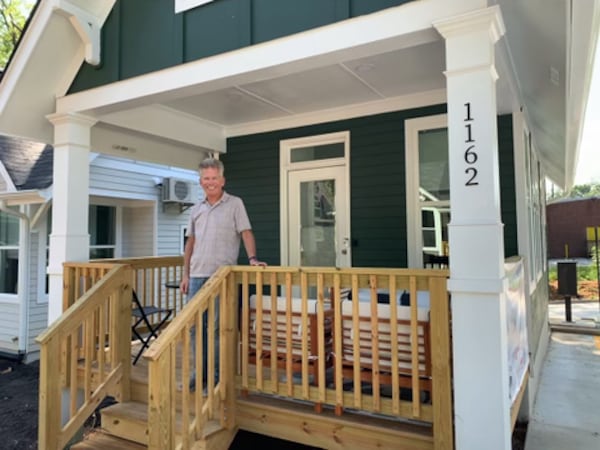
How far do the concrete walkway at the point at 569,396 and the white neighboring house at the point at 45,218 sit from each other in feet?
20.2

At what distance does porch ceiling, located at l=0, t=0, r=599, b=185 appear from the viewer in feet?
8.72

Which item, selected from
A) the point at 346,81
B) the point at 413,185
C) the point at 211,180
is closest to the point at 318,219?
the point at 413,185

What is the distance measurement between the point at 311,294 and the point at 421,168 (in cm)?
184

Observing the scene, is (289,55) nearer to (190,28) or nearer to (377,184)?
(190,28)

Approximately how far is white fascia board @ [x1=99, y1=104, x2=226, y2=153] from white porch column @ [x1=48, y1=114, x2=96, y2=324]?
0.31m

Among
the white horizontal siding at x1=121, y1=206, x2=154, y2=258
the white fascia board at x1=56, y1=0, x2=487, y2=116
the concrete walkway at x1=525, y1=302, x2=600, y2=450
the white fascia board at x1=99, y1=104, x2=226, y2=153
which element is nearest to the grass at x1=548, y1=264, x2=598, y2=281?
the concrete walkway at x1=525, y1=302, x2=600, y2=450

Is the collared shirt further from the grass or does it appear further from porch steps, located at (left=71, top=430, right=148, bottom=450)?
the grass

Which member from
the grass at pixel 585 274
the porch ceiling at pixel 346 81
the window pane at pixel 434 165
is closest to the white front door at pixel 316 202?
the porch ceiling at pixel 346 81

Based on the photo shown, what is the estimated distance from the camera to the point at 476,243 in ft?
7.47

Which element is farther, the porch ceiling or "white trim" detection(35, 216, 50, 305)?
"white trim" detection(35, 216, 50, 305)

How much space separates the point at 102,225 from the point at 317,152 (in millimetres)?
5111

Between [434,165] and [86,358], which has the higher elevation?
[434,165]

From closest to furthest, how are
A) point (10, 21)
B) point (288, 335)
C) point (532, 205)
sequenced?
point (288, 335) → point (532, 205) → point (10, 21)

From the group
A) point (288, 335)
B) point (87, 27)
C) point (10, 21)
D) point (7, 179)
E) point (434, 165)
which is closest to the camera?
point (288, 335)
